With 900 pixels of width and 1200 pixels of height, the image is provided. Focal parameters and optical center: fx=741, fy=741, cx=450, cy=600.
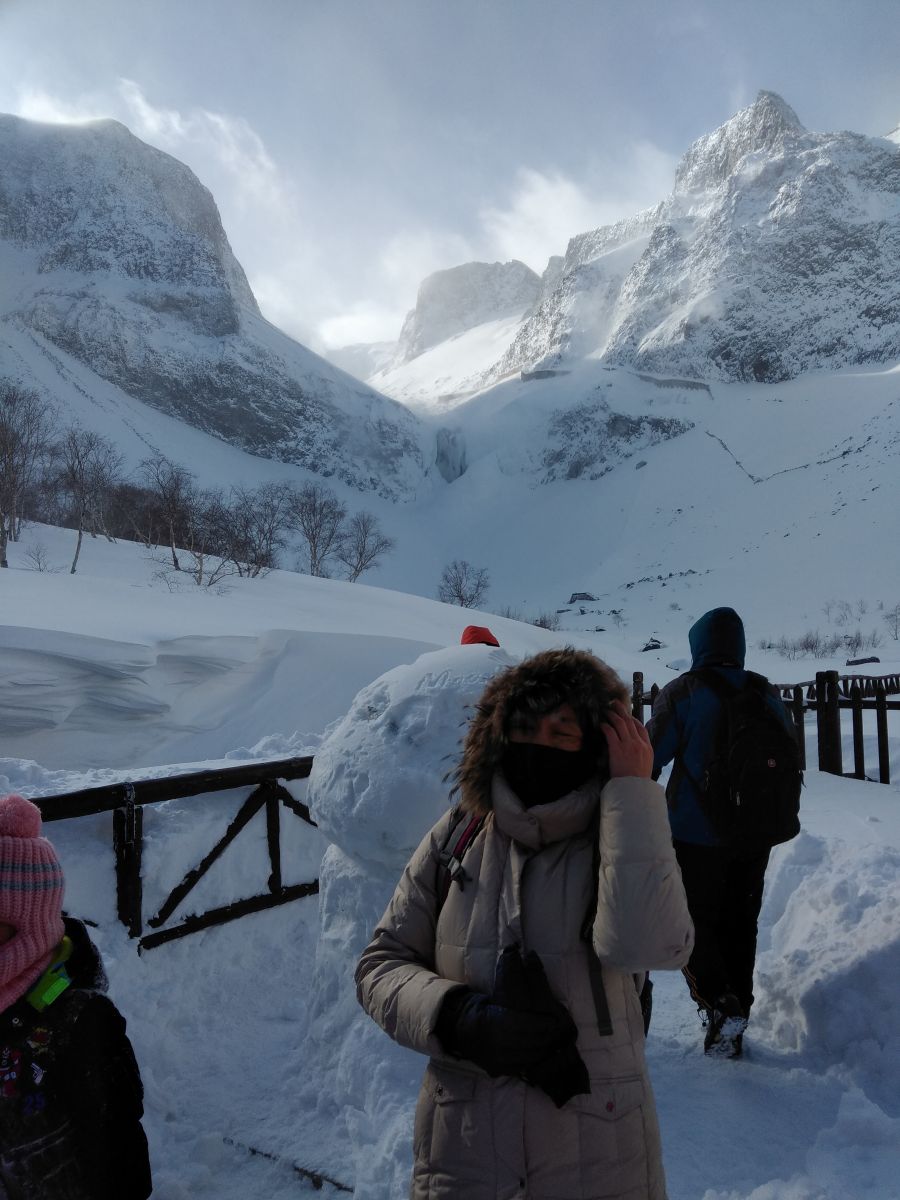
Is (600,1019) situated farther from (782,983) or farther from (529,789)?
(782,983)

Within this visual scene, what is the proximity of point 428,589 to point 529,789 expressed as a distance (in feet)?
182

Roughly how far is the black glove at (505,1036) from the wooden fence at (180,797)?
2.91 meters

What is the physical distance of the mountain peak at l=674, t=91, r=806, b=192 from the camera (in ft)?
280

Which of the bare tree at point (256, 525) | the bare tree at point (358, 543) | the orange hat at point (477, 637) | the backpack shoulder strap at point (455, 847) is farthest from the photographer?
the bare tree at point (358, 543)

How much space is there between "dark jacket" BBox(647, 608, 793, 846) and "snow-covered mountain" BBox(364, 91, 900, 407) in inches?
2824

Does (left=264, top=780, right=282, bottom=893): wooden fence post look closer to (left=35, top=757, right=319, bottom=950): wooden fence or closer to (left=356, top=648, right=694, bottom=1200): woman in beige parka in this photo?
(left=35, top=757, right=319, bottom=950): wooden fence

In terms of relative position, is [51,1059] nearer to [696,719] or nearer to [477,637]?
[696,719]

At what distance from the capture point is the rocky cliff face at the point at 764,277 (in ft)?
220

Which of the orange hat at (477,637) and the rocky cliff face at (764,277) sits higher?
the rocky cliff face at (764,277)

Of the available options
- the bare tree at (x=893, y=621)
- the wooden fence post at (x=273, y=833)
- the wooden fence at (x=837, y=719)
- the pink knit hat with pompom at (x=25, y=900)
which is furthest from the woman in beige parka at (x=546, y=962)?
the bare tree at (x=893, y=621)

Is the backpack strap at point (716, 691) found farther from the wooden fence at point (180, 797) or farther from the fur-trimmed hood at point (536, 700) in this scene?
the wooden fence at point (180, 797)

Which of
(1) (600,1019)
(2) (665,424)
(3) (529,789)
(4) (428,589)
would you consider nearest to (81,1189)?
(1) (600,1019)

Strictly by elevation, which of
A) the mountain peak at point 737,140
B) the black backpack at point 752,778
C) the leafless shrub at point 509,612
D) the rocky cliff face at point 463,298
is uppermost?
the rocky cliff face at point 463,298

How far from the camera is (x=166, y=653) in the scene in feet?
32.1
